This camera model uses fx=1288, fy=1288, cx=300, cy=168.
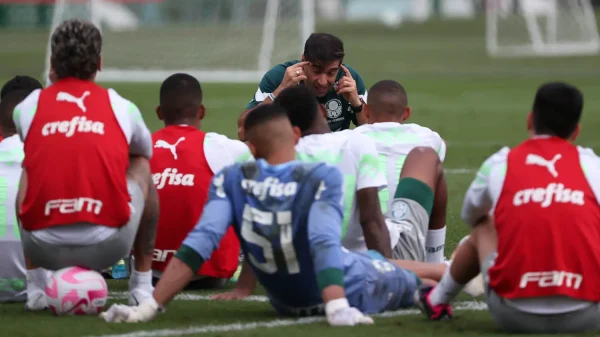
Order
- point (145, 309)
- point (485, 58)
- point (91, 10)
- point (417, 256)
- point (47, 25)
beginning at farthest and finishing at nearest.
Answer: point (47, 25)
point (485, 58)
point (91, 10)
point (417, 256)
point (145, 309)

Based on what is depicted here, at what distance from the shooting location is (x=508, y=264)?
569cm

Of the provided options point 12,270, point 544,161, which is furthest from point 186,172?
point 544,161

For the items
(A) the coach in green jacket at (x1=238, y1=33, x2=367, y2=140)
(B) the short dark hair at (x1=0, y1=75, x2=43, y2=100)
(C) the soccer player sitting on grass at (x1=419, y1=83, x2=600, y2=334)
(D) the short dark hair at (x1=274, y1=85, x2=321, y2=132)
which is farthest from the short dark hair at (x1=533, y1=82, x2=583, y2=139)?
(B) the short dark hair at (x1=0, y1=75, x2=43, y2=100)

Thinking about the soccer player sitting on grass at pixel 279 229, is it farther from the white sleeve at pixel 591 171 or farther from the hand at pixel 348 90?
the hand at pixel 348 90

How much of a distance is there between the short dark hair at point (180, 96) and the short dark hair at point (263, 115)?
143 cm

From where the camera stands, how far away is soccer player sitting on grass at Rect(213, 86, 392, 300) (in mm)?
6668

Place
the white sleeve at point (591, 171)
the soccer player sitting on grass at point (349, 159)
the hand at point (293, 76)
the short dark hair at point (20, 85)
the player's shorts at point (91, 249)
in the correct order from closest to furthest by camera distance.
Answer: the white sleeve at point (591, 171) → the player's shorts at point (91, 249) → the soccer player sitting on grass at point (349, 159) → the short dark hair at point (20, 85) → the hand at point (293, 76)

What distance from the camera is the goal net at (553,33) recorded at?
39594 mm

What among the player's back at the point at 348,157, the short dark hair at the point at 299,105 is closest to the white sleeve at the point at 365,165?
the player's back at the point at 348,157

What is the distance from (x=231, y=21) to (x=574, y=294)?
23.3m

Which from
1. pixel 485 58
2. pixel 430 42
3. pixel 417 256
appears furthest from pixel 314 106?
pixel 430 42

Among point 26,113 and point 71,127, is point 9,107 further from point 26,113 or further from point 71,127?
point 71,127

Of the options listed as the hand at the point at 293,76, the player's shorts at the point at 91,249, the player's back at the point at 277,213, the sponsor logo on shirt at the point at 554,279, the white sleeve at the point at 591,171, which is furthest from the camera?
the hand at the point at 293,76

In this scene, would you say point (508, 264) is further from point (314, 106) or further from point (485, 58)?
point (485, 58)
